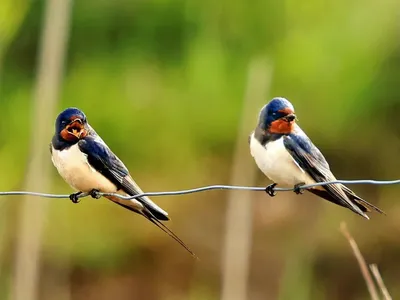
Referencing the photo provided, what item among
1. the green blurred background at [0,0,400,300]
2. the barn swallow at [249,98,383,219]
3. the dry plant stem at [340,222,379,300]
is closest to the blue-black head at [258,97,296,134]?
the barn swallow at [249,98,383,219]

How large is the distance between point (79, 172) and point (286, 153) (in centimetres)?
26

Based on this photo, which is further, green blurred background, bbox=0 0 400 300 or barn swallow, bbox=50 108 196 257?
green blurred background, bbox=0 0 400 300

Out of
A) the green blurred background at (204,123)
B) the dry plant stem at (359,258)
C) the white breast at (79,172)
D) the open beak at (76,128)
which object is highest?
the green blurred background at (204,123)

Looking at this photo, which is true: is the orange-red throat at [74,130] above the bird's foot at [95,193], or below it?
above

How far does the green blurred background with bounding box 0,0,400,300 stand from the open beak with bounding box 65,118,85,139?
239cm

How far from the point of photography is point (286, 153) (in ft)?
4.01

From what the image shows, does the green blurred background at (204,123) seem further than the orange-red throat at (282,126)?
Yes

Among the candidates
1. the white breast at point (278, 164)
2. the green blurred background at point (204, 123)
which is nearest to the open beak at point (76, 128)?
the white breast at point (278, 164)

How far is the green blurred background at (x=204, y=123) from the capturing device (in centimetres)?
377

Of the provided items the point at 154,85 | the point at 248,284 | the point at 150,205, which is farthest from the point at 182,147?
the point at 150,205

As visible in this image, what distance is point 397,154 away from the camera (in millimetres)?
4102

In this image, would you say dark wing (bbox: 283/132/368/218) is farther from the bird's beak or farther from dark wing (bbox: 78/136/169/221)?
dark wing (bbox: 78/136/169/221)

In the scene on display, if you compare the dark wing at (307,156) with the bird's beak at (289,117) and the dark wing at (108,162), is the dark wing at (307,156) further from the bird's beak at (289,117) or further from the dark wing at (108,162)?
the dark wing at (108,162)

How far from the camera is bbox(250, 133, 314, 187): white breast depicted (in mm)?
1223
